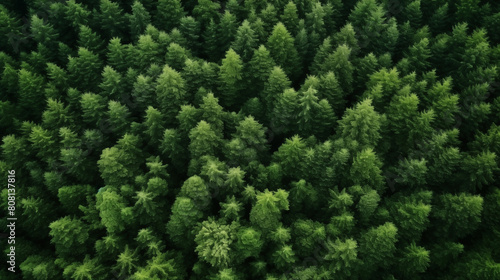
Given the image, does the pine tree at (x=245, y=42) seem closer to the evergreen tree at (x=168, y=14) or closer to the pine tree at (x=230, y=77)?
the pine tree at (x=230, y=77)

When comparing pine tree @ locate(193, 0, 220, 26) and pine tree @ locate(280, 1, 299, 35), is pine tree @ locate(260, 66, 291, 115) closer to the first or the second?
pine tree @ locate(280, 1, 299, 35)

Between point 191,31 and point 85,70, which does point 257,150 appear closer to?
point 191,31

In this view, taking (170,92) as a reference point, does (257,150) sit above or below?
above

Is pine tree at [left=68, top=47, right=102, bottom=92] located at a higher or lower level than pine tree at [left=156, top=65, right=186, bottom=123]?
lower

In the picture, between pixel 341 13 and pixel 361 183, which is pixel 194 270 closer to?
pixel 361 183

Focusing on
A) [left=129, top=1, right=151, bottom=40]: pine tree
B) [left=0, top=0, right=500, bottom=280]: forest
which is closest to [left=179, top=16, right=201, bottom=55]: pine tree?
[left=0, top=0, right=500, bottom=280]: forest

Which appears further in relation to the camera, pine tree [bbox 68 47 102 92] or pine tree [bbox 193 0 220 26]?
pine tree [bbox 193 0 220 26]

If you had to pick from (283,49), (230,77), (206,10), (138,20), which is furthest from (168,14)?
(283,49)

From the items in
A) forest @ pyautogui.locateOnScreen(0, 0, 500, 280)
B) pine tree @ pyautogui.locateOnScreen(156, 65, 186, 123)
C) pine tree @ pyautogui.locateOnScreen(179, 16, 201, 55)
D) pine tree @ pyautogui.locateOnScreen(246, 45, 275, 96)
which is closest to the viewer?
forest @ pyautogui.locateOnScreen(0, 0, 500, 280)
